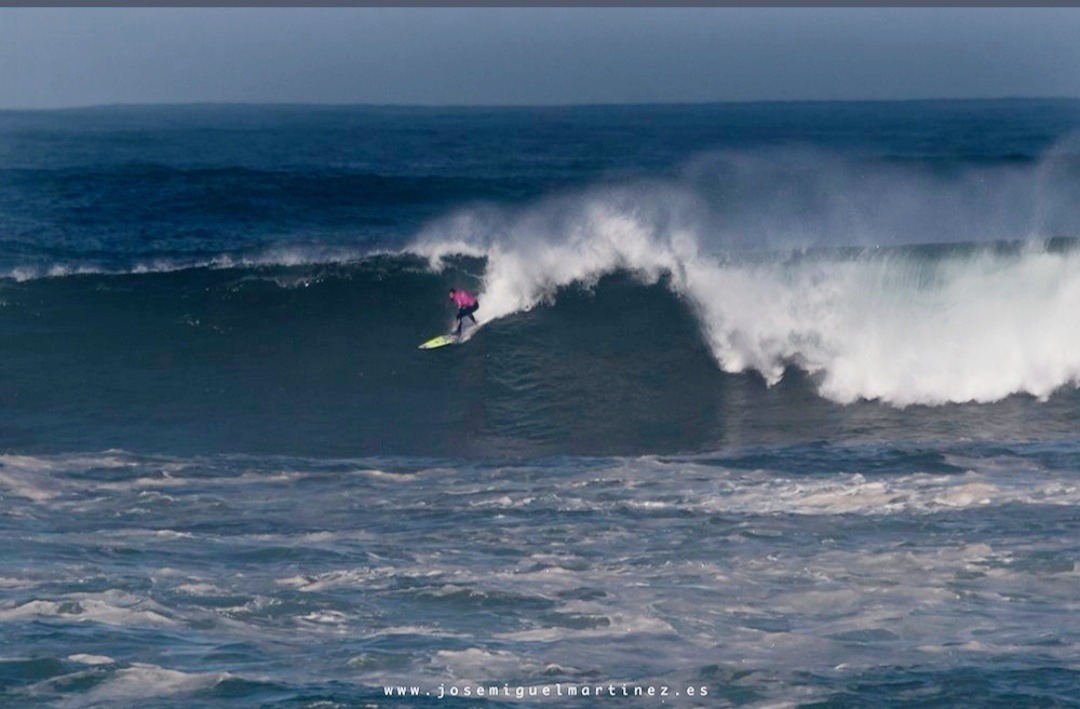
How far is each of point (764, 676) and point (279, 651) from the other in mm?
2588

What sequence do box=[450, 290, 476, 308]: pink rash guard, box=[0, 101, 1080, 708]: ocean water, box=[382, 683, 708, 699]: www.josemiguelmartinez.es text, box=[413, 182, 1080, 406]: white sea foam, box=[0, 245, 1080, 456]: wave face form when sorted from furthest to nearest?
box=[450, 290, 476, 308]: pink rash guard → box=[413, 182, 1080, 406]: white sea foam → box=[0, 245, 1080, 456]: wave face → box=[0, 101, 1080, 708]: ocean water → box=[382, 683, 708, 699]: www.josemiguelmartinez.es text

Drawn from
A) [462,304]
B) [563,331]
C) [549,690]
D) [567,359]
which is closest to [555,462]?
[567,359]

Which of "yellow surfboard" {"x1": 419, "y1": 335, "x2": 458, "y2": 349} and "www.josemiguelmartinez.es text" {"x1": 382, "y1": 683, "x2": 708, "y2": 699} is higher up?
"yellow surfboard" {"x1": 419, "y1": 335, "x2": 458, "y2": 349}

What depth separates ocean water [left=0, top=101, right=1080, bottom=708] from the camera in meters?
7.81

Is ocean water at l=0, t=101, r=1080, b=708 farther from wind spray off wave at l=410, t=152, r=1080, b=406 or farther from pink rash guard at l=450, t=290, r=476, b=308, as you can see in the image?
pink rash guard at l=450, t=290, r=476, b=308

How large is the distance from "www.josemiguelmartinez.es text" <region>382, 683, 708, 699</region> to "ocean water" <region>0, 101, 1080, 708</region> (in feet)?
0.08

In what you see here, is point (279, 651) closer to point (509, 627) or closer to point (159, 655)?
point (159, 655)

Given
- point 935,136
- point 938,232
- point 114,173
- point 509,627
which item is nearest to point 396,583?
point 509,627

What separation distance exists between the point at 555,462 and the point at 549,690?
5892mm

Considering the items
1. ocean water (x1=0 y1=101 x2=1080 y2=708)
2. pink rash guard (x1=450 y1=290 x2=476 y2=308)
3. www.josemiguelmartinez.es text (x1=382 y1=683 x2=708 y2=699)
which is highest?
pink rash guard (x1=450 y1=290 x2=476 y2=308)

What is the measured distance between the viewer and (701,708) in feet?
23.5

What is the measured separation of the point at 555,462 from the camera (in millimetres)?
13250

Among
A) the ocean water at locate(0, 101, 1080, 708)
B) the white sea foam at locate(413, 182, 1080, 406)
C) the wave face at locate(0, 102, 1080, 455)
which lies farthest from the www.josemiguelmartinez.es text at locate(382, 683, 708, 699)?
the white sea foam at locate(413, 182, 1080, 406)

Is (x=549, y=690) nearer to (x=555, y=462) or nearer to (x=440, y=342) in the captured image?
(x=555, y=462)
